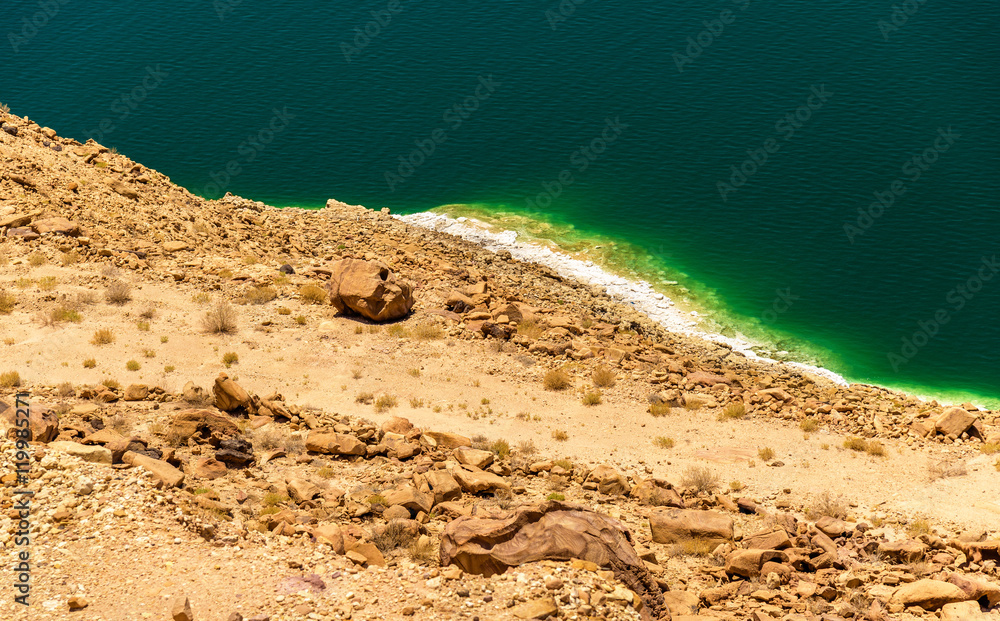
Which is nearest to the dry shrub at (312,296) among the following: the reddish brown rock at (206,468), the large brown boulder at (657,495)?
the reddish brown rock at (206,468)

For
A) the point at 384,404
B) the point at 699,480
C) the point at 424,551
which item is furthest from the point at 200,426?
the point at 699,480

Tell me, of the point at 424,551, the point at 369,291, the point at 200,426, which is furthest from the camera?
the point at 369,291

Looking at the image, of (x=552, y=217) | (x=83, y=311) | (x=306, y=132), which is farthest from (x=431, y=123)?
(x=83, y=311)

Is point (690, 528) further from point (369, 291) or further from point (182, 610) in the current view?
point (369, 291)

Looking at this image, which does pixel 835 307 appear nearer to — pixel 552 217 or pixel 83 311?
pixel 552 217

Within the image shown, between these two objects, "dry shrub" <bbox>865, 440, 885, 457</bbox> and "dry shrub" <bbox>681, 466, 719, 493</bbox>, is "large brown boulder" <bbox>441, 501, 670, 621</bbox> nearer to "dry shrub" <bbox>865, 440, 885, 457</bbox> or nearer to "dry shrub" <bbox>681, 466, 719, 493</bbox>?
"dry shrub" <bbox>681, 466, 719, 493</bbox>

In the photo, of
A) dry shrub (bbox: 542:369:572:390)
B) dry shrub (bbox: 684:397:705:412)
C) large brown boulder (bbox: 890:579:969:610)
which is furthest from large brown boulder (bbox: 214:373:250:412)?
large brown boulder (bbox: 890:579:969:610)

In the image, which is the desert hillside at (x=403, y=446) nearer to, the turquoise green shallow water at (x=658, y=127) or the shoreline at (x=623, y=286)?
the shoreline at (x=623, y=286)
